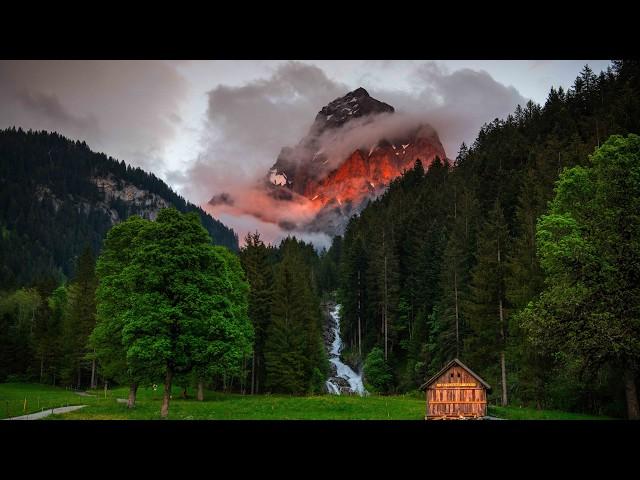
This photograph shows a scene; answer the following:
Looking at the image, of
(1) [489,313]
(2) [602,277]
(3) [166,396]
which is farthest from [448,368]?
(3) [166,396]

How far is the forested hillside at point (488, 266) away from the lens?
36.6 m

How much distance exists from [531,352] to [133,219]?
97.3 ft

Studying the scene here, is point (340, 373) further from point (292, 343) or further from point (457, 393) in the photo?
point (457, 393)

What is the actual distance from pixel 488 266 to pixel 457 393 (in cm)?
1439

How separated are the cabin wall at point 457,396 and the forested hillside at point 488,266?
4.71 m

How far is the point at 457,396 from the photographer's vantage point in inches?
1264

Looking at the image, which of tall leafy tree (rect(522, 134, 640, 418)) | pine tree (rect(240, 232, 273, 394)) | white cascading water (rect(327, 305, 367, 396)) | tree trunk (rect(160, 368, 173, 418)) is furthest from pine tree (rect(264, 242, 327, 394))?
tall leafy tree (rect(522, 134, 640, 418))

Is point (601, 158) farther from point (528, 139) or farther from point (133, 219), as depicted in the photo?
point (528, 139)

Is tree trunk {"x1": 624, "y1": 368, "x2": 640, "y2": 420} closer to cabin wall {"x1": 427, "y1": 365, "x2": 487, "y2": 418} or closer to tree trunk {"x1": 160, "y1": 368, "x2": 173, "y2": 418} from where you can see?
cabin wall {"x1": 427, "y1": 365, "x2": 487, "y2": 418}

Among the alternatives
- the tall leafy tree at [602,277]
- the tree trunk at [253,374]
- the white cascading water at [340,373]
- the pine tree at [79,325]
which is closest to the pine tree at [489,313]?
the tall leafy tree at [602,277]

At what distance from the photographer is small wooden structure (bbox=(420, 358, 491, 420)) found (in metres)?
31.8

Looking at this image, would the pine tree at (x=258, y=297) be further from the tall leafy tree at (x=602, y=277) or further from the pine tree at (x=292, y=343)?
the tall leafy tree at (x=602, y=277)

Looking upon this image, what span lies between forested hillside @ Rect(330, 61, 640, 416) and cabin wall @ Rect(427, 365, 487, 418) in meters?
4.71
